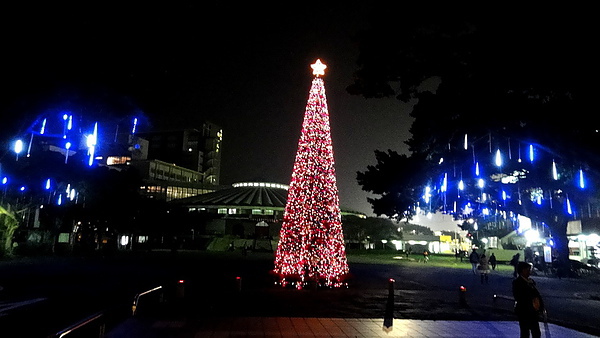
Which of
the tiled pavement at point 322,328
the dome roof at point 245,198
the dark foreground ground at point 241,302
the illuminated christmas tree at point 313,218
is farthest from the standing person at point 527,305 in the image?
the dome roof at point 245,198

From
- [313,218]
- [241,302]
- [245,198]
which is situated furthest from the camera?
[245,198]

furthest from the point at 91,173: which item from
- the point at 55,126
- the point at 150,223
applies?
the point at 55,126

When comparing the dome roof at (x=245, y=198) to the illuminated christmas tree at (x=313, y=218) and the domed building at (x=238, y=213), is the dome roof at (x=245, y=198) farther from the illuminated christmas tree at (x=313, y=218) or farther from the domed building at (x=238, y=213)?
the illuminated christmas tree at (x=313, y=218)

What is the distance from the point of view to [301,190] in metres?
16.4

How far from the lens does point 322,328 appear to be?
8.53 metres

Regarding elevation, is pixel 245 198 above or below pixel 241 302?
above

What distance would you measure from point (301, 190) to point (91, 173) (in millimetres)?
29502

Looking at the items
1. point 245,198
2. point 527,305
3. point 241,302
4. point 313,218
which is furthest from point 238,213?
point 527,305

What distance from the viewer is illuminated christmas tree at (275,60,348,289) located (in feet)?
51.9

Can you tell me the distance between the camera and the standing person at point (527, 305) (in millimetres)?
6607

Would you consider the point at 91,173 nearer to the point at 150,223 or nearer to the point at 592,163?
the point at 150,223

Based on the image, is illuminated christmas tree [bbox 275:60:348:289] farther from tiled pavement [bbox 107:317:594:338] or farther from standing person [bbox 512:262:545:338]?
standing person [bbox 512:262:545:338]

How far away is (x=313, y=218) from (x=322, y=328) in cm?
767

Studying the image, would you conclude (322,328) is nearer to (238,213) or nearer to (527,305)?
(527,305)
